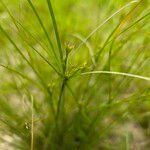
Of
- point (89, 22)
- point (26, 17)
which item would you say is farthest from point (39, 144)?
point (89, 22)

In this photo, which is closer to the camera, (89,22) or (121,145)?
(121,145)

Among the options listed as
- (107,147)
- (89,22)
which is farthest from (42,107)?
(89,22)

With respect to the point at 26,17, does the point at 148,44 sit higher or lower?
lower

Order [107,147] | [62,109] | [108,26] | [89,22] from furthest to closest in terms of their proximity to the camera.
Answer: [89,22] → [108,26] → [107,147] → [62,109]

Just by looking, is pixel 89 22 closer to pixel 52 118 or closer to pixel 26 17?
pixel 26 17

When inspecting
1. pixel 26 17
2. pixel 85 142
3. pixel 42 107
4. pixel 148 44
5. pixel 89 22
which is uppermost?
pixel 89 22

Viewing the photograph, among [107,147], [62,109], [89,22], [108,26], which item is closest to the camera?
[62,109]

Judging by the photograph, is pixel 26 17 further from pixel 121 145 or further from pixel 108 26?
pixel 121 145

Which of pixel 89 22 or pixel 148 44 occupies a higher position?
pixel 89 22

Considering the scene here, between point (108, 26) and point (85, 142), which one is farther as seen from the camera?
point (108, 26)
